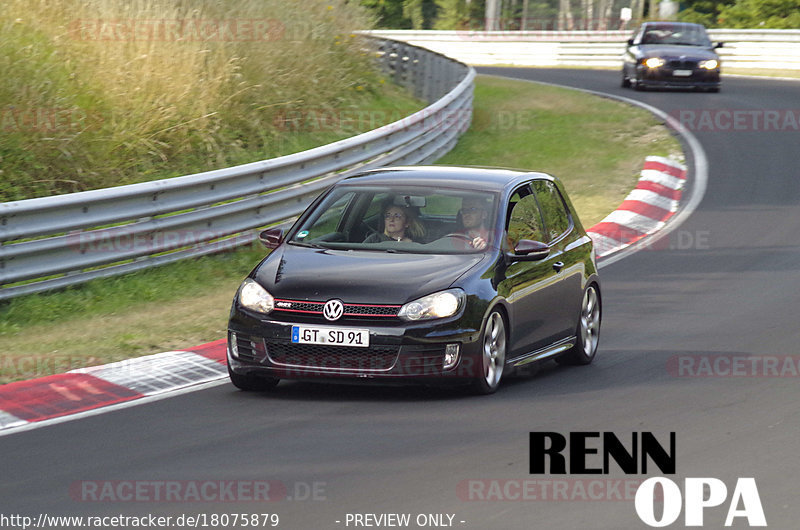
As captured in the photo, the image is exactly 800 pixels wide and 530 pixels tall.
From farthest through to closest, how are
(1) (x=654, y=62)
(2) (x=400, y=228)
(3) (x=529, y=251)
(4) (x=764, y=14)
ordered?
(4) (x=764, y=14) → (1) (x=654, y=62) → (2) (x=400, y=228) → (3) (x=529, y=251)

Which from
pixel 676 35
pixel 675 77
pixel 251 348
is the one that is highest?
pixel 251 348

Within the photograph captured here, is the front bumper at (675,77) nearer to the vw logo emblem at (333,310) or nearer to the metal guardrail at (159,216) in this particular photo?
the metal guardrail at (159,216)

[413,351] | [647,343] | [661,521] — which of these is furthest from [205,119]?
[661,521]

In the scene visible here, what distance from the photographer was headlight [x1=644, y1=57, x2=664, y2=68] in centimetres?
2922

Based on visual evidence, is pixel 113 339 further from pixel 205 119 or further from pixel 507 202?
pixel 205 119

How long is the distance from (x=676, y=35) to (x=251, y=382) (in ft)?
77.8

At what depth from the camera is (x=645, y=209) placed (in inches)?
683

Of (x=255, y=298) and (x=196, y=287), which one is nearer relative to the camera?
(x=255, y=298)

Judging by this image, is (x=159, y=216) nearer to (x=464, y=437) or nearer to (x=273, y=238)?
(x=273, y=238)

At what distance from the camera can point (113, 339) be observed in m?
10.2

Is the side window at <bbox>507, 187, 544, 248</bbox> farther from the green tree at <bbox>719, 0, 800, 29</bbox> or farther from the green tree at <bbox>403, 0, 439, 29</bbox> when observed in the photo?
the green tree at <bbox>403, 0, 439, 29</bbox>

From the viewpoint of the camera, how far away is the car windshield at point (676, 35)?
99.1 ft

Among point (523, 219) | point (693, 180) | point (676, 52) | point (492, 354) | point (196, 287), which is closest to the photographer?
point (492, 354)

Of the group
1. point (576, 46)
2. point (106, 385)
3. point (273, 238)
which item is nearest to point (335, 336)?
point (273, 238)
